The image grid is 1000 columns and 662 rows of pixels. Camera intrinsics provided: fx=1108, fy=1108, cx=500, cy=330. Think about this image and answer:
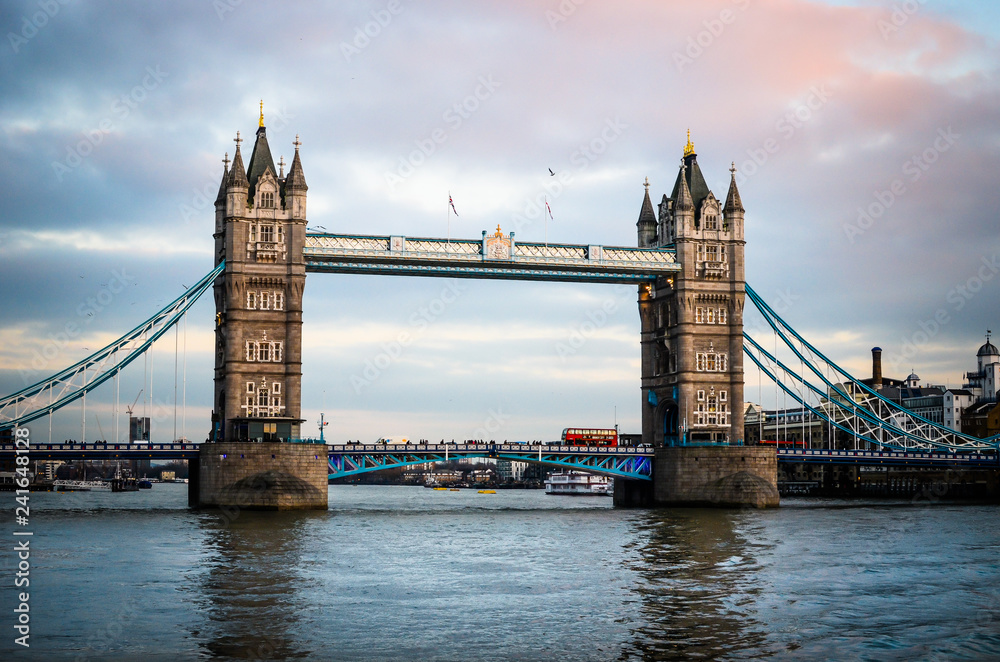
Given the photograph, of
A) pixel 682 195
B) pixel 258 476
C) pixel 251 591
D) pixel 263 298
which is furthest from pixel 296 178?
pixel 251 591

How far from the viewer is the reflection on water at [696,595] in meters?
28.5

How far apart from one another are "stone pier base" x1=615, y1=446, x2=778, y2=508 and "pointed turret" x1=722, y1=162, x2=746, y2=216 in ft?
68.3

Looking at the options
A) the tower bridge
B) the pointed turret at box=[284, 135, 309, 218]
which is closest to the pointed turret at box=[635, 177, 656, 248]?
the tower bridge

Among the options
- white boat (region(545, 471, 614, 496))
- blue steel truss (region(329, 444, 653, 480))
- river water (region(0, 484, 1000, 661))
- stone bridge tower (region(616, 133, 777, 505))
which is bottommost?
white boat (region(545, 471, 614, 496))

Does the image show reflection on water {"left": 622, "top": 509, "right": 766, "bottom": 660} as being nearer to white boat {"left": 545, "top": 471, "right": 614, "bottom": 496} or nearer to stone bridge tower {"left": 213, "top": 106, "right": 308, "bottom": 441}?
stone bridge tower {"left": 213, "top": 106, "right": 308, "bottom": 441}

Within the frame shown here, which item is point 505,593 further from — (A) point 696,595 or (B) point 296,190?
(B) point 296,190

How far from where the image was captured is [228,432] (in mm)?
83188

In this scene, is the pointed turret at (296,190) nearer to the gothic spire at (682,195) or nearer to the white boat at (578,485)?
the gothic spire at (682,195)

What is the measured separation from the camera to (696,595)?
121ft

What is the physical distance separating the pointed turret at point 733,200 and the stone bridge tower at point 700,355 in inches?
3.5

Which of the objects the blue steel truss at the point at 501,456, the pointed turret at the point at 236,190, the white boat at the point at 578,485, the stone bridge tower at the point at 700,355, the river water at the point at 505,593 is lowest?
the white boat at the point at 578,485

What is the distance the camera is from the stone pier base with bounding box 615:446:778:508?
89188 mm

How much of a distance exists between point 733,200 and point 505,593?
6526 centimetres

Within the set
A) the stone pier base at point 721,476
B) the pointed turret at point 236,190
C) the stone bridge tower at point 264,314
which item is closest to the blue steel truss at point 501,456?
the stone pier base at point 721,476
